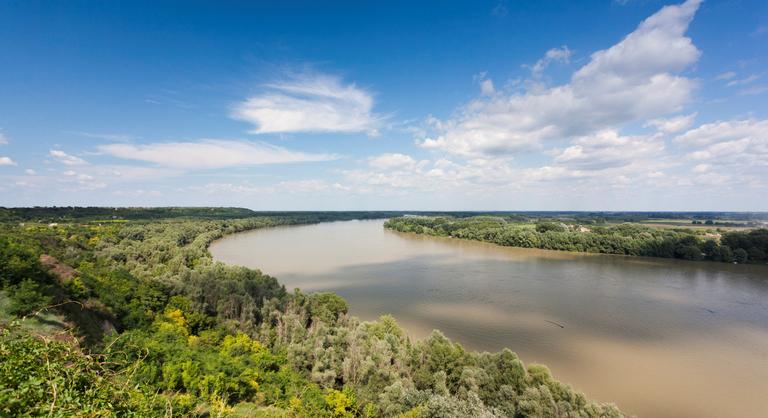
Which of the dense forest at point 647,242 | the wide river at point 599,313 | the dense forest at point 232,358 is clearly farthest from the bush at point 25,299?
the dense forest at point 647,242

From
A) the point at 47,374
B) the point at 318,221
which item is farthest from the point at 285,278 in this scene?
the point at 318,221

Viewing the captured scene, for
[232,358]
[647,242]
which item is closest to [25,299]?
[232,358]

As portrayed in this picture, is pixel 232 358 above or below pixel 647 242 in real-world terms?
below

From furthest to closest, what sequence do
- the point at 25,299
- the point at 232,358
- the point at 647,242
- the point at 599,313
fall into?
the point at 647,242
the point at 599,313
the point at 232,358
the point at 25,299

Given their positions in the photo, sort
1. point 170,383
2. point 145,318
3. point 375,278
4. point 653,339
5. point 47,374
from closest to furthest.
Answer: point 47,374 < point 170,383 < point 145,318 < point 653,339 < point 375,278

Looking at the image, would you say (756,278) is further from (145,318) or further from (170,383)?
(145,318)

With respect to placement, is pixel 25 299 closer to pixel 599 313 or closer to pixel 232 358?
pixel 232 358
